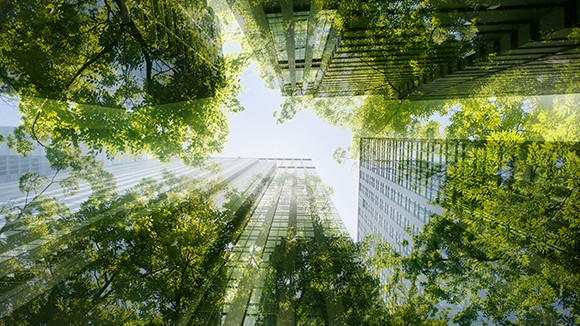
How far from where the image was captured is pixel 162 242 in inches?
466

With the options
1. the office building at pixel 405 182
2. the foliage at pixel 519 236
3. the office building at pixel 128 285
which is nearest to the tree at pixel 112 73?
the office building at pixel 128 285

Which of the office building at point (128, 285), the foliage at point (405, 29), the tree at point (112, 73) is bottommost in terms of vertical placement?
the office building at point (128, 285)

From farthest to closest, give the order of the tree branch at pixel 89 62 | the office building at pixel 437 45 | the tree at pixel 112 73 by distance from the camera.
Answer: the office building at pixel 437 45, the tree branch at pixel 89 62, the tree at pixel 112 73

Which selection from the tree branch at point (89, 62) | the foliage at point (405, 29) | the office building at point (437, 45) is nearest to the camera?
the tree branch at point (89, 62)

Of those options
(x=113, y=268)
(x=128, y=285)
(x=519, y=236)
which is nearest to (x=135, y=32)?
(x=113, y=268)

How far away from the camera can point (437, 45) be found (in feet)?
38.8

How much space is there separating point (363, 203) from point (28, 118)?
74.2 m

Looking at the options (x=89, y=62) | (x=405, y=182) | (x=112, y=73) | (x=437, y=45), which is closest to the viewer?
(x=89, y=62)

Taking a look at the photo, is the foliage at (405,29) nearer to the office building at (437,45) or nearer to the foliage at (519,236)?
the office building at (437,45)

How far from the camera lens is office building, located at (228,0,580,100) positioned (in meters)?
9.25

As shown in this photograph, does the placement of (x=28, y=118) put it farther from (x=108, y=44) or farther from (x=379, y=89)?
(x=379, y=89)

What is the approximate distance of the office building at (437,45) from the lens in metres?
9.25

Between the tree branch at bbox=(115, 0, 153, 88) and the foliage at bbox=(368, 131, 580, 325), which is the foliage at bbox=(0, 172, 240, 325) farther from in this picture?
the foliage at bbox=(368, 131, 580, 325)

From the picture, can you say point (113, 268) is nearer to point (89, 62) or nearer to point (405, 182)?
point (89, 62)
